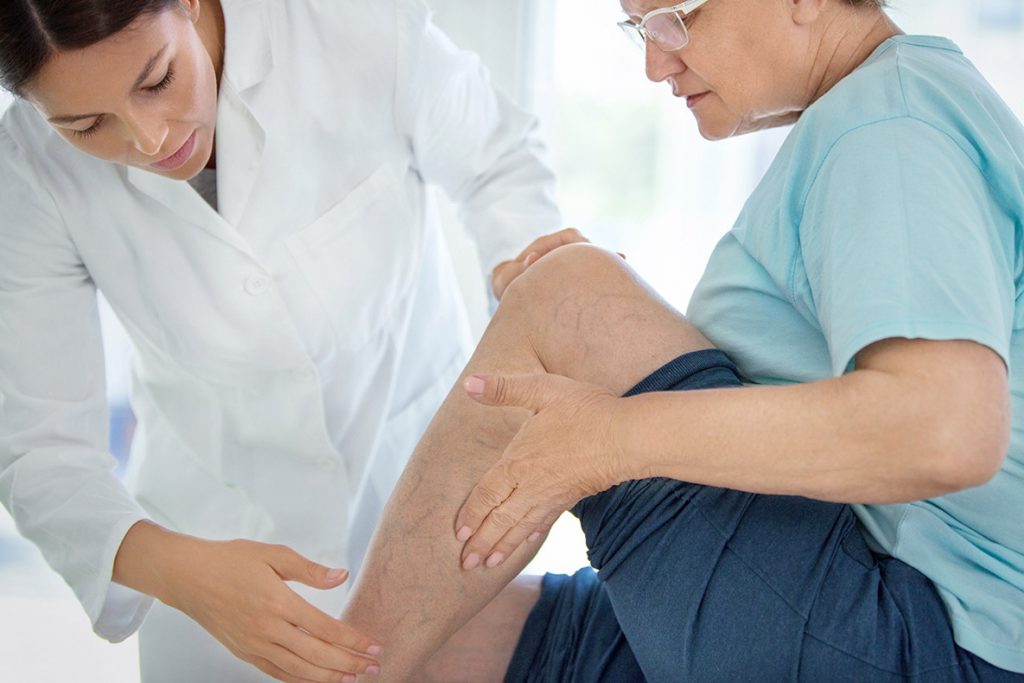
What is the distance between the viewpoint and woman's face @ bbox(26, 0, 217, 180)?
1.12 m

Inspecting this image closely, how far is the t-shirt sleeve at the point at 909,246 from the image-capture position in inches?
30.6

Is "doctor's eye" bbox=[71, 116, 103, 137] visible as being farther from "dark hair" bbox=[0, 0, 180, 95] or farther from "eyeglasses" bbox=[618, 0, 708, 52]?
"eyeglasses" bbox=[618, 0, 708, 52]

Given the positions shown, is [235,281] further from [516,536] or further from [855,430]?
[855,430]

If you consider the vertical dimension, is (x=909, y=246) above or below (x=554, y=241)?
above

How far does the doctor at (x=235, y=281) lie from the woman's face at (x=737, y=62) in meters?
0.26

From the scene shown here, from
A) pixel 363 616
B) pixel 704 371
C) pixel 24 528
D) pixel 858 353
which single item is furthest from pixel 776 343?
pixel 24 528

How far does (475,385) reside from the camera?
3.30ft

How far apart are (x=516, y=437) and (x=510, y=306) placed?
6.9 inches

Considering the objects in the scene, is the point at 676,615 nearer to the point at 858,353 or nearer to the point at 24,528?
the point at 858,353

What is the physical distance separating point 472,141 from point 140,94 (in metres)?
0.50

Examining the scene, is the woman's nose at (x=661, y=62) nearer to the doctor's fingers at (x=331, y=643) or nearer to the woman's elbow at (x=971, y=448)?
the woman's elbow at (x=971, y=448)

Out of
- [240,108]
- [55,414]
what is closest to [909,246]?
[240,108]

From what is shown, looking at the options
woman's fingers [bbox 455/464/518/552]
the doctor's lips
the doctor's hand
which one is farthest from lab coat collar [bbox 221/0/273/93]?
woman's fingers [bbox 455/464/518/552]

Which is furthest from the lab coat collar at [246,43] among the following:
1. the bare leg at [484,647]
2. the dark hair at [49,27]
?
the bare leg at [484,647]
